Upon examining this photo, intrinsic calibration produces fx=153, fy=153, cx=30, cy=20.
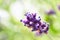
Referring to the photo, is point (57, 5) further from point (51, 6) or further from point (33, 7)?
point (33, 7)

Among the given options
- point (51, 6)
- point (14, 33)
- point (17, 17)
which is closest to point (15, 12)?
point (17, 17)

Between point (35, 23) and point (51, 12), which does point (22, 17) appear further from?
point (51, 12)

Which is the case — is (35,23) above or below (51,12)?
below

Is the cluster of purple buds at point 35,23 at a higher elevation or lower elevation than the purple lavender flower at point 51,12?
lower

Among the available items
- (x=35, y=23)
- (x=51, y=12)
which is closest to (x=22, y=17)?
(x=35, y=23)
